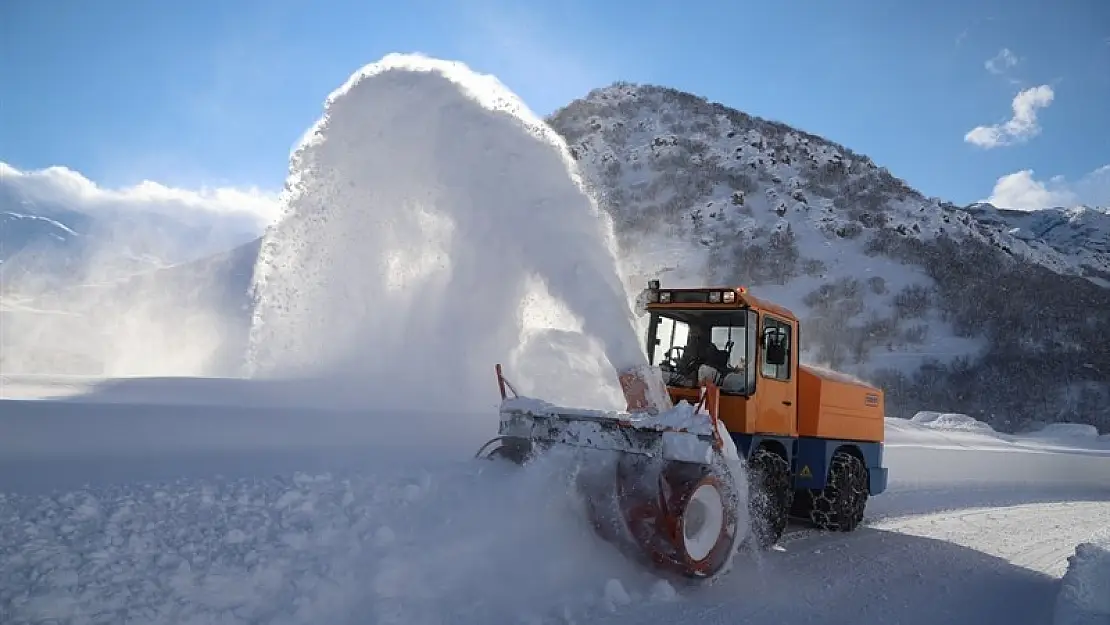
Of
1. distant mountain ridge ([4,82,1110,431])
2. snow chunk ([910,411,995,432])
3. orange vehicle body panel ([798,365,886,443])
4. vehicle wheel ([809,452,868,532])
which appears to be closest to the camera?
orange vehicle body panel ([798,365,886,443])

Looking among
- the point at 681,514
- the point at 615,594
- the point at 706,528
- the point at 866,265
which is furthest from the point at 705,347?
the point at 866,265

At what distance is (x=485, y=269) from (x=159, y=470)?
14.8 ft

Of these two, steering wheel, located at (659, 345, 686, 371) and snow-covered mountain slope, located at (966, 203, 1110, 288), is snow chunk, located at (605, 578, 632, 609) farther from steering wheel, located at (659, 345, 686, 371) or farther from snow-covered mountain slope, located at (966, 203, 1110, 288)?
snow-covered mountain slope, located at (966, 203, 1110, 288)

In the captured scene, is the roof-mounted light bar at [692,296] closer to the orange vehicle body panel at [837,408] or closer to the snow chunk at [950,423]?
the orange vehicle body panel at [837,408]

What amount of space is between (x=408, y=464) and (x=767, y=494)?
3484 millimetres

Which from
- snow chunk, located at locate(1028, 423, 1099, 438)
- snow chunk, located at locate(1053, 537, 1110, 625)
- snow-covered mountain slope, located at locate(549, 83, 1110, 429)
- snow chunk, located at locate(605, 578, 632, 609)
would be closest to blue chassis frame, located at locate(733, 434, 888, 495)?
snow chunk, located at locate(605, 578, 632, 609)

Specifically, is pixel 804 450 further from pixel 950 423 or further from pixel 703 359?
pixel 950 423

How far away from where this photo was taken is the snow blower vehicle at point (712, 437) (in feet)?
17.6

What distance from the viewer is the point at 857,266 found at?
4509cm

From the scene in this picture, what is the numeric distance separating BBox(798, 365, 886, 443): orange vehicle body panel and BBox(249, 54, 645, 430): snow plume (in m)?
2.37

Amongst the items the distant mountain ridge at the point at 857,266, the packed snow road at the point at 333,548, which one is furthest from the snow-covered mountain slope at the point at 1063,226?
the packed snow road at the point at 333,548

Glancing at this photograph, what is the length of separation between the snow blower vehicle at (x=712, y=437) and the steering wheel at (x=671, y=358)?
13 millimetres

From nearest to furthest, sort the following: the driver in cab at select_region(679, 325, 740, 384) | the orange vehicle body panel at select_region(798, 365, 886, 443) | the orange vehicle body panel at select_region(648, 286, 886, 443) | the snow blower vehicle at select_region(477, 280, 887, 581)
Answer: the snow blower vehicle at select_region(477, 280, 887, 581)
the orange vehicle body panel at select_region(648, 286, 886, 443)
the driver in cab at select_region(679, 325, 740, 384)
the orange vehicle body panel at select_region(798, 365, 886, 443)

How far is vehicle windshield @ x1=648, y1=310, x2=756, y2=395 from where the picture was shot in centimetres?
677
